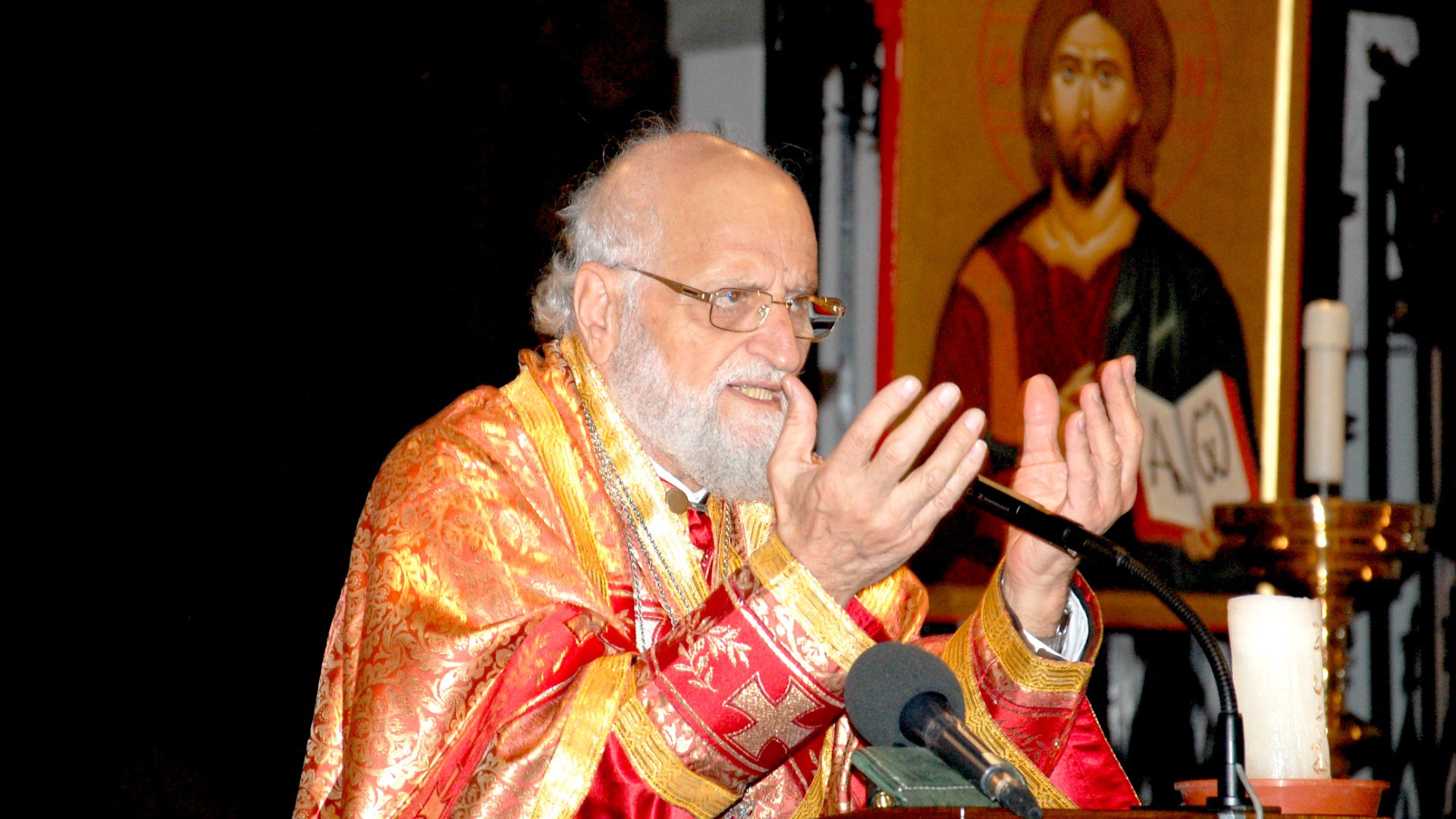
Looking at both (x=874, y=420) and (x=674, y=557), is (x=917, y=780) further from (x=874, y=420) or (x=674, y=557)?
(x=674, y=557)

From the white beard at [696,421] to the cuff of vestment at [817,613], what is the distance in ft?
2.03

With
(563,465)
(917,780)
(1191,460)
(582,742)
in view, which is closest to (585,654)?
(582,742)

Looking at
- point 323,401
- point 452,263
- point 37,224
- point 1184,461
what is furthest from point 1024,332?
point 37,224

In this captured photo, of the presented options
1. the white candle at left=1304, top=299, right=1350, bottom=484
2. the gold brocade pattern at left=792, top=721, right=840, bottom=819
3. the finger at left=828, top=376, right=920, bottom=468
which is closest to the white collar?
the gold brocade pattern at left=792, top=721, right=840, bottom=819

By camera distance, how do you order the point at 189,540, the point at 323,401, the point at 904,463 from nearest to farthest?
the point at 904,463
the point at 189,540
the point at 323,401

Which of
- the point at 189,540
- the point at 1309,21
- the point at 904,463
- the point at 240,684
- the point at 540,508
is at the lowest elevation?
the point at 240,684

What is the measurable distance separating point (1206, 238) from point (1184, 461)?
639 mm

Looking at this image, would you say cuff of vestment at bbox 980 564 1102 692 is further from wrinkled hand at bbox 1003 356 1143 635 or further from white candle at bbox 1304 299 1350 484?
white candle at bbox 1304 299 1350 484

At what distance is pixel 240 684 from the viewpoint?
2977mm

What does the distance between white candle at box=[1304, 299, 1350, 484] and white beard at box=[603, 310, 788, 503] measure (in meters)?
1.34

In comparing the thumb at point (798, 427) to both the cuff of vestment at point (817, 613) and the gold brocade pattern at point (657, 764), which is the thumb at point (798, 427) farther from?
the gold brocade pattern at point (657, 764)

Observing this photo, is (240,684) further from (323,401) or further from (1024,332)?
(1024,332)

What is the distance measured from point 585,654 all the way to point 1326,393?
192cm

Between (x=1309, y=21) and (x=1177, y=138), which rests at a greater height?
(x=1309, y=21)
